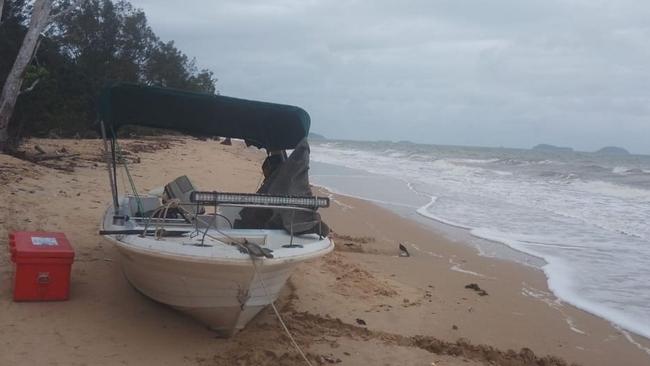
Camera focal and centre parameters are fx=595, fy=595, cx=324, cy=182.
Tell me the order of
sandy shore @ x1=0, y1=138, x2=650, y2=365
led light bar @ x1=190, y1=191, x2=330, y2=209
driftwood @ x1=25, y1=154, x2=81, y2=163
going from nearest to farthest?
sandy shore @ x1=0, y1=138, x2=650, y2=365 < led light bar @ x1=190, y1=191, x2=330, y2=209 < driftwood @ x1=25, y1=154, x2=81, y2=163

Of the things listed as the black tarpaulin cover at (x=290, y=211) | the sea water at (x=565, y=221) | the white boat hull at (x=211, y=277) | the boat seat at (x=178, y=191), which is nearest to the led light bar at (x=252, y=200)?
the black tarpaulin cover at (x=290, y=211)

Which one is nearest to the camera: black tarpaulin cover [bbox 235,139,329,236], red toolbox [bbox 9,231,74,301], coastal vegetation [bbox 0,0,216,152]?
red toolbox [bbox 9,231,74,301]

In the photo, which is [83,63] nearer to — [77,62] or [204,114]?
[77,62]

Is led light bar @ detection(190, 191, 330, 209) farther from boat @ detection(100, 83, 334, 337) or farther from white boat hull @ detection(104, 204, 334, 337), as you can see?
white boat hull @ detection(104, 204, 334, 337)

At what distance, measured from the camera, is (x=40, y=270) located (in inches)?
205

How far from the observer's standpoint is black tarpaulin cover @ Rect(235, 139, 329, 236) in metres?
5.52

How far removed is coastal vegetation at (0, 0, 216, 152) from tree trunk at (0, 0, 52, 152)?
0.06 metres

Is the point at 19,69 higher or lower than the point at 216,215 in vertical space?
higher

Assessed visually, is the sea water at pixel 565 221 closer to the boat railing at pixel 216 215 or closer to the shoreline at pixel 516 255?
the shoreline at pixel 516 255

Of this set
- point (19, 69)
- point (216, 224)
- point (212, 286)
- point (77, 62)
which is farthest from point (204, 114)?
point (77, 62)

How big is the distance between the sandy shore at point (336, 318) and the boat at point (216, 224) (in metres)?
0.32

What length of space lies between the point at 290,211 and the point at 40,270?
2.24 meters

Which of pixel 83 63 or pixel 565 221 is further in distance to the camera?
pixel 83 63

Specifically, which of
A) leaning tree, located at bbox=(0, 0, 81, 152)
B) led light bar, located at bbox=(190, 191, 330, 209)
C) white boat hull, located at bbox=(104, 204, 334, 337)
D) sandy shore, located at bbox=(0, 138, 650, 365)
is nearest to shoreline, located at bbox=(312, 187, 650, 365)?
sandy shore, located at bbox=(0, 138, 650, 365)
